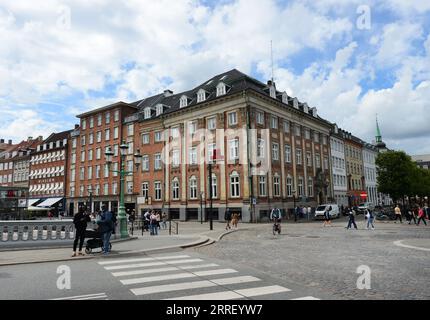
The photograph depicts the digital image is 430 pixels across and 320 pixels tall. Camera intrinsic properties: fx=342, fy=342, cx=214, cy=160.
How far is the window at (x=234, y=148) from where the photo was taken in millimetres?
39253

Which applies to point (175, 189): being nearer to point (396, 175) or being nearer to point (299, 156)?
point (299, 156)

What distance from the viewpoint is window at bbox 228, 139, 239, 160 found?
129ft

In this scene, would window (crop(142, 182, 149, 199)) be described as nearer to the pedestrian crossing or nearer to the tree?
the tree

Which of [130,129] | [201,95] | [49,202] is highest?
[201,95]

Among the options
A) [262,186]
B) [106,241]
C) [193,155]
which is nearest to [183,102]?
[193,155]

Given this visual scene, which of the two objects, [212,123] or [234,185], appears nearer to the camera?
[234,185]

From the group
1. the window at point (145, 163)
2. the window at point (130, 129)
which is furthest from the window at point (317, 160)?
the window at point (130, 129)

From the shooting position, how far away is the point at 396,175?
164 ft

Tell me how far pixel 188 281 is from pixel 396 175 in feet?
163

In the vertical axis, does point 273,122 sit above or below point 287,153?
above

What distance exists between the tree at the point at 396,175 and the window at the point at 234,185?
2510 centimetres

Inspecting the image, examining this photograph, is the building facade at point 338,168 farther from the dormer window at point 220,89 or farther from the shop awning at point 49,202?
the shop awning at point 49,202

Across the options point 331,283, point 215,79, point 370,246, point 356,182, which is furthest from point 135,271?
point 356,182

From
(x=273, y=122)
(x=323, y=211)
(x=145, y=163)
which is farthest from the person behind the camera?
(x=145, y=163)
